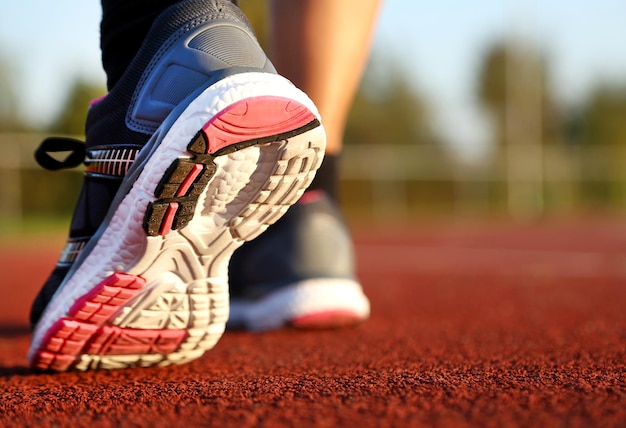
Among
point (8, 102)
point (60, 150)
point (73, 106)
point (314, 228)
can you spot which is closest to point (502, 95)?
point (8, 102)

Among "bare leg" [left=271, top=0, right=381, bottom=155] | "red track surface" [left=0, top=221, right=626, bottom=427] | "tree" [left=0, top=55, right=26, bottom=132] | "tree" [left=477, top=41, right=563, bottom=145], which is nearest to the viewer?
"red track surface" [left=0, top=221, right=626, bottom=427]

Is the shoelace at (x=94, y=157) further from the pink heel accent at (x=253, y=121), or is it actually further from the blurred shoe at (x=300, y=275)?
the blurred shoe at (x=300, y=275)

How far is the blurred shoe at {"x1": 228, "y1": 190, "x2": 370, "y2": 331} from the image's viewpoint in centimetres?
144

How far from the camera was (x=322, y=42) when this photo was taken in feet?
4.51

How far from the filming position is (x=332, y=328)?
149 cm

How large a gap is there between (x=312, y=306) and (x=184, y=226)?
22.1 inches

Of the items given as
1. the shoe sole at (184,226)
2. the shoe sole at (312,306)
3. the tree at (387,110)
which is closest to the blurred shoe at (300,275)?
the shoe sole at (312,306)

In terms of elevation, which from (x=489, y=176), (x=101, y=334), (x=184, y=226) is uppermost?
(x=184, y=226)

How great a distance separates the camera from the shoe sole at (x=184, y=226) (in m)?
0.84

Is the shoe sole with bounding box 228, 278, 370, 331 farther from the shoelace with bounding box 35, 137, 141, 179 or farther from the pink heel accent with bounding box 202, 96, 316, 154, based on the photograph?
the pink heel accent with bounding box 202, 96, 316, 154

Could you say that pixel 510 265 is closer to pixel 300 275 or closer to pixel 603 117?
pixel 300 275

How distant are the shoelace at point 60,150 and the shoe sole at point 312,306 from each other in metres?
0.51

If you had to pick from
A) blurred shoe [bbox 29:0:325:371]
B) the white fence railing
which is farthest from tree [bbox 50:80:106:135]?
blurred shoe [bbox 29:0:325:371]

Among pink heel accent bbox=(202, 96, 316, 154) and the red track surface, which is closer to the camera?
the red track surface
